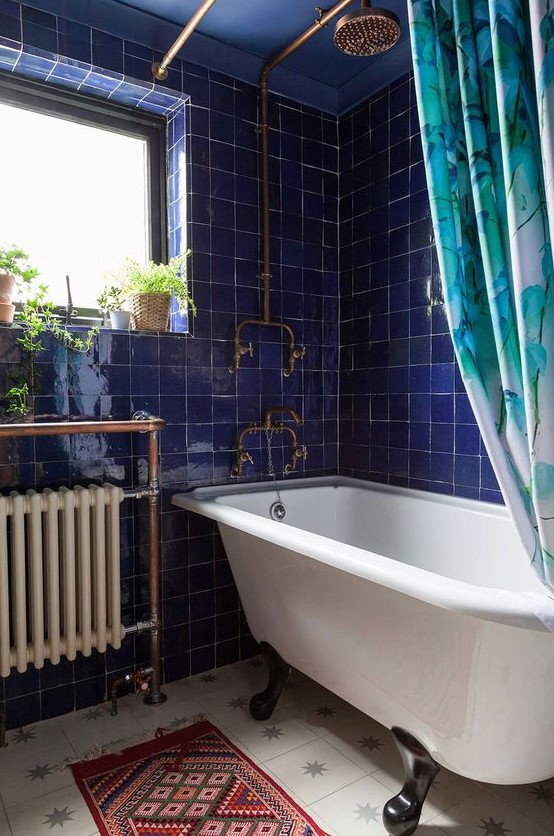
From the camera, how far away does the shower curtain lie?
41.4 inches

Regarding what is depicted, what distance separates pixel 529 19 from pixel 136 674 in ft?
6.94

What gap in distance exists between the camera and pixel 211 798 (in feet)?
5.10

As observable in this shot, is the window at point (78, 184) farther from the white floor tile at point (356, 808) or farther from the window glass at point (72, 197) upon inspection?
the white floor tile at point (356, 808)

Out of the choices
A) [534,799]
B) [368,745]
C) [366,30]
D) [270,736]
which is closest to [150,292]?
[366,30]

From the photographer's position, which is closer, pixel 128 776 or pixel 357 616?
pixel 357 616

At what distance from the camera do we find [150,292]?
2139 millimetres

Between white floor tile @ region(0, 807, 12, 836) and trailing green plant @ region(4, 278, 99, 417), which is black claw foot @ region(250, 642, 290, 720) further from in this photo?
trailing green plant @ region(4, 278, 99, 417)

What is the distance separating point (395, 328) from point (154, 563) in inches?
52.8

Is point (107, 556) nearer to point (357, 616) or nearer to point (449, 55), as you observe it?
point (357, 616)

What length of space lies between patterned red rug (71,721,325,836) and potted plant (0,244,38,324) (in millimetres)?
1413

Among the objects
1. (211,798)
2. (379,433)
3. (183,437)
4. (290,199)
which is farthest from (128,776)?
(290,199)

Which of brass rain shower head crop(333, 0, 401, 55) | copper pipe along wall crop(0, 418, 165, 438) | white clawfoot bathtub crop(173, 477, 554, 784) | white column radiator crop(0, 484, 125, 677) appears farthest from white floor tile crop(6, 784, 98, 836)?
brass rain shower head crop(333, 0, 401, 55)

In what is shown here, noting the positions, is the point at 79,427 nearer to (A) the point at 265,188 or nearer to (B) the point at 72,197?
(B) the point at 72,197

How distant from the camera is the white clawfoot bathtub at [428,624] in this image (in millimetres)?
1179
